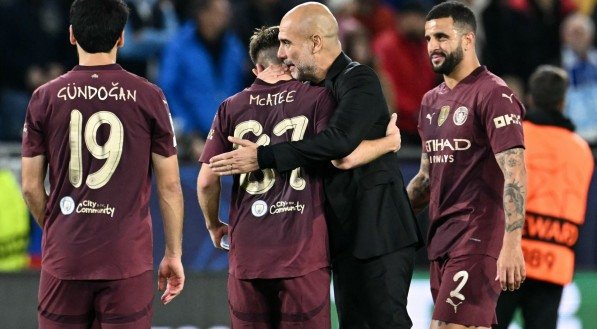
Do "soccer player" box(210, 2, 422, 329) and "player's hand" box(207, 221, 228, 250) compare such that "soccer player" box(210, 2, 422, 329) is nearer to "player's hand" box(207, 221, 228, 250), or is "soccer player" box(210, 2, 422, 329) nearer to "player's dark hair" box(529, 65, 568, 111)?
"player's hand" box(207, 221, 228, 250)

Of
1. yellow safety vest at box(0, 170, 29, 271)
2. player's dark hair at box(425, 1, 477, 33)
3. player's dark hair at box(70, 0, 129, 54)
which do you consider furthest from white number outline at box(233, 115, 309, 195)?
yellow safety vest at box(0, 170, 29, 271)

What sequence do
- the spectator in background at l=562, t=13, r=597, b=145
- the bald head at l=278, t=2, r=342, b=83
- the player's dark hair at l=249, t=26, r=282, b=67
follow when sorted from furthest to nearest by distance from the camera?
the spectator in background at l=562, t=13, r=597, b=145 < the player's dark hair at l=249, t=26, r=282, b=67 < the bald head at l=278, t=2, r=342, b=83

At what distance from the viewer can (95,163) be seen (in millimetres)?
5582

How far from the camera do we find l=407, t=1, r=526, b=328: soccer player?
622cm

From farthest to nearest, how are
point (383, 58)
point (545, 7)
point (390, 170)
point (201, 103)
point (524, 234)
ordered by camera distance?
point (545, 7)
point (383, 58)
point (201, 103)
point (524, 234)
point (390, 170)

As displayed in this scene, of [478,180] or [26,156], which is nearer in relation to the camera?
[26,156]

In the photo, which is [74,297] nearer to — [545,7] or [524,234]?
[524,234]

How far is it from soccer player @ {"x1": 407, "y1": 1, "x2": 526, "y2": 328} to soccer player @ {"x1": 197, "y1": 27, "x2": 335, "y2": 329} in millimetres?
881

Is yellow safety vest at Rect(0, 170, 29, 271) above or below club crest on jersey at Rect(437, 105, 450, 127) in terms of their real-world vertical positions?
below

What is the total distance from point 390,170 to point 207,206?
989mm

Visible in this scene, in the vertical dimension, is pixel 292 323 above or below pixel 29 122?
below

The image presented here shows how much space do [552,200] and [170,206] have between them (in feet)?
8.71

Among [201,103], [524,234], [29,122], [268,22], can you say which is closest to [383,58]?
[268,22]

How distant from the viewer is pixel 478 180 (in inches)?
253
